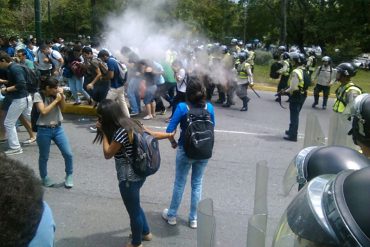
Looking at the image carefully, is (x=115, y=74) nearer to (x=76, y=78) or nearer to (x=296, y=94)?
(x=76, y=78)

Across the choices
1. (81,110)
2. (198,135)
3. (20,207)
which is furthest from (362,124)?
(81,110)

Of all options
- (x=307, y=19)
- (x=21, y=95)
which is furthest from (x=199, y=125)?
(x=307, y=19)

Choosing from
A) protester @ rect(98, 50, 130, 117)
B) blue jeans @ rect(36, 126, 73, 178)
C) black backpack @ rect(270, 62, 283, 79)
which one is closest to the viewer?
blue jeans @ rect(36, 126, 73, 178)

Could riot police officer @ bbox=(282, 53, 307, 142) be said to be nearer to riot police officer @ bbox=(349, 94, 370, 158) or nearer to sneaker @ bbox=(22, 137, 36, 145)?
sneaker @ bbox=(22, 137, 36, 145)

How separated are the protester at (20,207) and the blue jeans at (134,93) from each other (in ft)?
24.9

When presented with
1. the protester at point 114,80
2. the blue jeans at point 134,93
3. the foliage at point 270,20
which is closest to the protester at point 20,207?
the protester at point 114,80

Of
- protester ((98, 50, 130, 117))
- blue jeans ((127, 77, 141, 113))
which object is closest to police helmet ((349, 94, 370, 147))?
protester ((98, 50, 130, 117))

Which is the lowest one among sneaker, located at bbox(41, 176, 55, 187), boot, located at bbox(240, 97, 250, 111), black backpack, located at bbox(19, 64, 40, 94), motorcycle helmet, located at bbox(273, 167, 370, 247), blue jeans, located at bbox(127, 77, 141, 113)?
boot, located at bbox(240, 97, 250, 111)

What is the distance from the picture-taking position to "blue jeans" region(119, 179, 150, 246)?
369cm

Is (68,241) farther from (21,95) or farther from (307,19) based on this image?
(307,19)

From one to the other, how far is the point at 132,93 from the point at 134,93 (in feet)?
0.15

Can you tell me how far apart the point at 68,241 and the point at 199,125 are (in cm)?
168

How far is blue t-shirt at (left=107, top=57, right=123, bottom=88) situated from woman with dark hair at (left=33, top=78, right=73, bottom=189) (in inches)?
114

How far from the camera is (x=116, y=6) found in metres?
16.0
